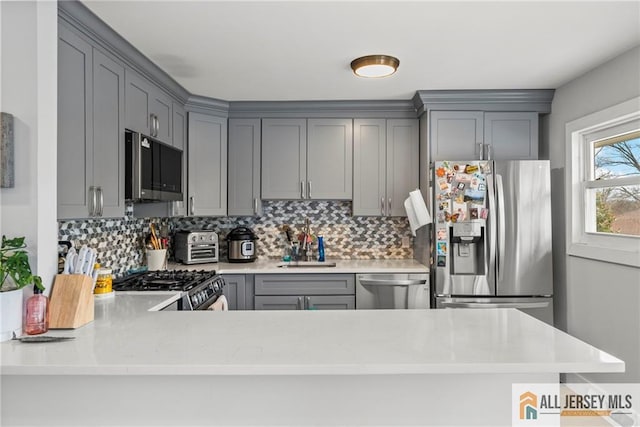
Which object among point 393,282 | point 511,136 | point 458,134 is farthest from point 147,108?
point 511,136

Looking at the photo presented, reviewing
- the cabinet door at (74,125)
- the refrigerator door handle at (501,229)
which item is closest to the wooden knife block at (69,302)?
the cabinet door at (74,125)

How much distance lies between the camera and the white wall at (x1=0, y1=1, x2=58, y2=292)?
152 centimetres

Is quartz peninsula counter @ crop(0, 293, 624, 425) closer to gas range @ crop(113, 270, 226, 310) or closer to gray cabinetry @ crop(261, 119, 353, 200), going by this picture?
gas range @ crop(113, 270, 226, 310)

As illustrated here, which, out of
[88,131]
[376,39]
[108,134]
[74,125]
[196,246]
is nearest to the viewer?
[74,125]

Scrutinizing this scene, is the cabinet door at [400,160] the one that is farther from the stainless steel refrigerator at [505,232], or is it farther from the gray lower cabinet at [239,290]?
the gray lower cabinet at [239,290]

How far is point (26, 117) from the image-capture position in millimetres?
1529

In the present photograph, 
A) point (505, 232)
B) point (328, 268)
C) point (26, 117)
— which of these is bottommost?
point (328, 268)

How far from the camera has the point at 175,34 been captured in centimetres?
228

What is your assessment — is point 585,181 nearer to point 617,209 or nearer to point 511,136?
point 617,209

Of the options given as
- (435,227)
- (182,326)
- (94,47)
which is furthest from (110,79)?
(435,227)

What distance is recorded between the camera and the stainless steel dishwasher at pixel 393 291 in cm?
326

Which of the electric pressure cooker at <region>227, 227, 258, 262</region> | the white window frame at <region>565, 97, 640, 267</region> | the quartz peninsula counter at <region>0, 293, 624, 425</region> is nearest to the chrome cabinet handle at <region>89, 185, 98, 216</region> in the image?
the quartz peninsula counter at <region>0, 293, 624, 425</region>

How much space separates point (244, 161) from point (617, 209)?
2.97 metres

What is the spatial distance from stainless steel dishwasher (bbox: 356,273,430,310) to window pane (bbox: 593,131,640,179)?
58.6 inches
